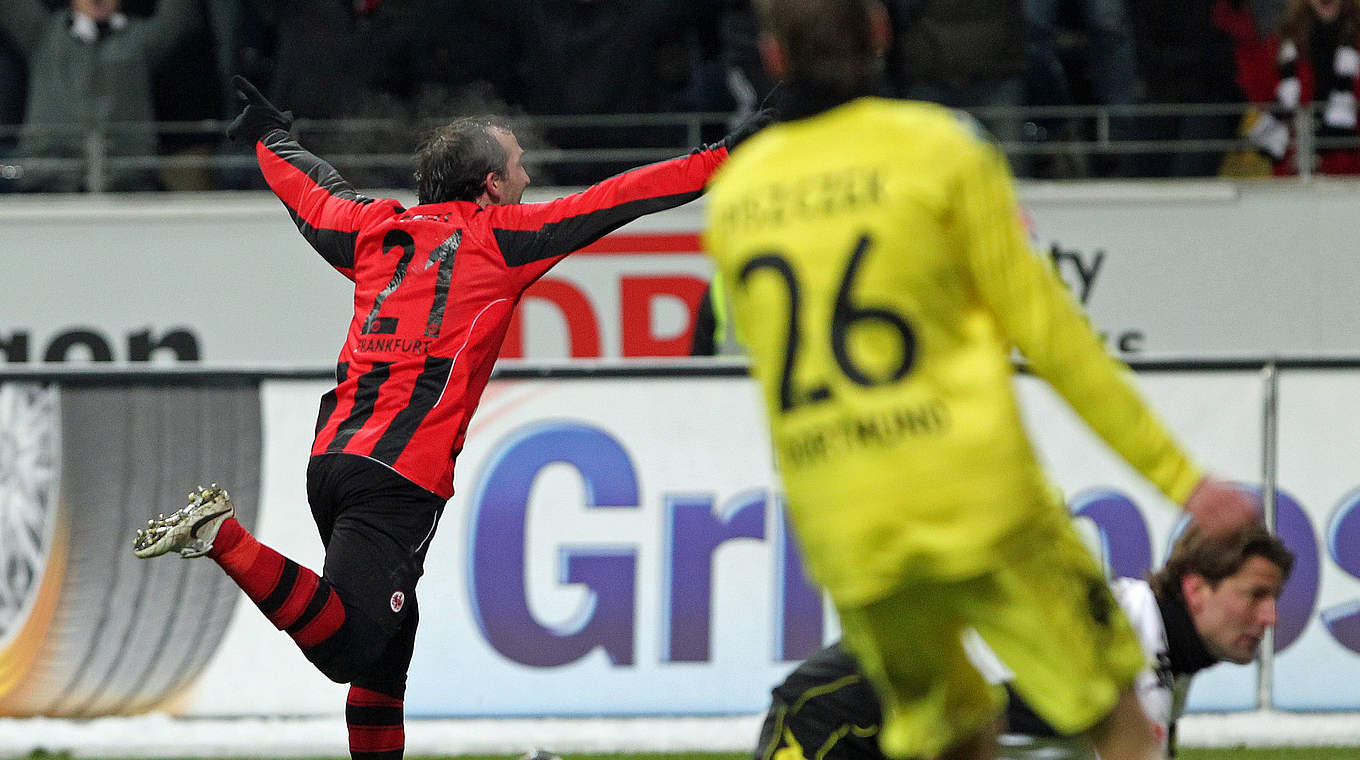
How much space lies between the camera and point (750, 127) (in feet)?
16.5

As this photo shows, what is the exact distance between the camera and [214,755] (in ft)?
21.6

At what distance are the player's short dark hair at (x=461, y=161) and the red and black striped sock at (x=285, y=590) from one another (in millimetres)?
1159

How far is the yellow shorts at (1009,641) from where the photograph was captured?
10.3ft

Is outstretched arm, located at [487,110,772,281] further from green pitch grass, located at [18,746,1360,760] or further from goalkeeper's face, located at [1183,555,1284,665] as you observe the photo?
green pitch grass, located at [18,746,1360,760]

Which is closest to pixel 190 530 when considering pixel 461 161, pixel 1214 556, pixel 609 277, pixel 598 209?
pixel 461 161

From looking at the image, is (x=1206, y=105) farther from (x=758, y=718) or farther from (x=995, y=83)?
(x=758, y=718)

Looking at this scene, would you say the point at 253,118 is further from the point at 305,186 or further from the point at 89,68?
the point at 89,68

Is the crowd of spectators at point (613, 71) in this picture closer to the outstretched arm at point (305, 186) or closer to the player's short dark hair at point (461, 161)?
the outstretched arm at point (305, 186)

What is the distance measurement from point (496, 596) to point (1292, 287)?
528cm

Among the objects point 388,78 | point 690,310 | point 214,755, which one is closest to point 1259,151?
point 690,310

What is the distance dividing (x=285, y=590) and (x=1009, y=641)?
241 centimetres

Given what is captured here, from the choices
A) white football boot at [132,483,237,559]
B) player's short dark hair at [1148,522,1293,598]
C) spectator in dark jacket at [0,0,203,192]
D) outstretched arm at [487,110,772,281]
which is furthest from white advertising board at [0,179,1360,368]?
player's short dark hair at [1148,522,1293,598]

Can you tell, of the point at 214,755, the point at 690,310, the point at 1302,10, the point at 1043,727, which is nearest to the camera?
the point at 1043,727

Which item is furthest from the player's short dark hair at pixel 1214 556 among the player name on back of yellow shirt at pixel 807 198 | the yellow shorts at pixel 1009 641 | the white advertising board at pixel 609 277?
the white advertising board at pixel 609 277
